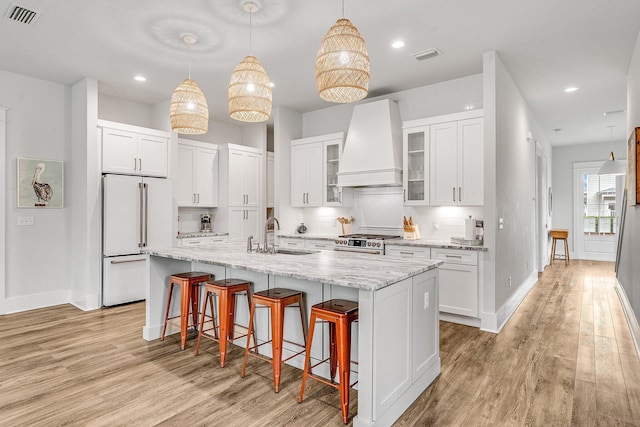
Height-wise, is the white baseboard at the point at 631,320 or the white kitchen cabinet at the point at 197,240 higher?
the white kitchen cabinet at the point at 197,240

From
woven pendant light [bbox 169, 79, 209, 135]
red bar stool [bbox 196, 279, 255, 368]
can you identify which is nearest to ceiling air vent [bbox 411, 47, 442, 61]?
woven pendant light [bbox 169, 79, 209, 135]

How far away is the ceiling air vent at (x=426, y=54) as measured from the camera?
380 centimetres

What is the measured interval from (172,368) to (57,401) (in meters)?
0.75

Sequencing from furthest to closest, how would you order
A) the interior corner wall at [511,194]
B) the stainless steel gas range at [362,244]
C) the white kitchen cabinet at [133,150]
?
the white kitchen cabinet at [133,150] < the stainless steel gas range at [362,244] < the interior corner wall at [511,194]

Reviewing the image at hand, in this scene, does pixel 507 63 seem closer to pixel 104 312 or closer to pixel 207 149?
pixel 207 149

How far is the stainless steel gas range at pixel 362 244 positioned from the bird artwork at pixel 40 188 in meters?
3.75

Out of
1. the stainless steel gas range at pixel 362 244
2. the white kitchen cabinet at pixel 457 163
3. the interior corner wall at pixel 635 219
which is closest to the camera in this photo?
the interior corner wall at pixel 635 219

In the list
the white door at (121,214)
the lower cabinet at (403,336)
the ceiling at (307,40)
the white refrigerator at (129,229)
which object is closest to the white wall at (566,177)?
the ceiling at (307,40)

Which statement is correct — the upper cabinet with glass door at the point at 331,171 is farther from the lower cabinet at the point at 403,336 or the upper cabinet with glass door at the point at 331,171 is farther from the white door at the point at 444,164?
the lower cabinet at the point at 403,336

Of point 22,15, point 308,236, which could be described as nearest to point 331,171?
point 308,236

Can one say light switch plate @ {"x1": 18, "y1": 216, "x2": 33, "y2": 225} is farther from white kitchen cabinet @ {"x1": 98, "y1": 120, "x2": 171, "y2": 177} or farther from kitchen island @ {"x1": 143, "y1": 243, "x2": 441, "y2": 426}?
kitchen island @ {"x1": 143, "y1": 243, "x2": 441, "y2": 426}

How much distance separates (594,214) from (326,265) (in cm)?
920

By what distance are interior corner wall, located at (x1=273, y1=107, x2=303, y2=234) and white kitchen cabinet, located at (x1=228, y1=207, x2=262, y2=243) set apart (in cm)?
73

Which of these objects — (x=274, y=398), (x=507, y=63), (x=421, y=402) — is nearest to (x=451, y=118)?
(x=507, y=63)
